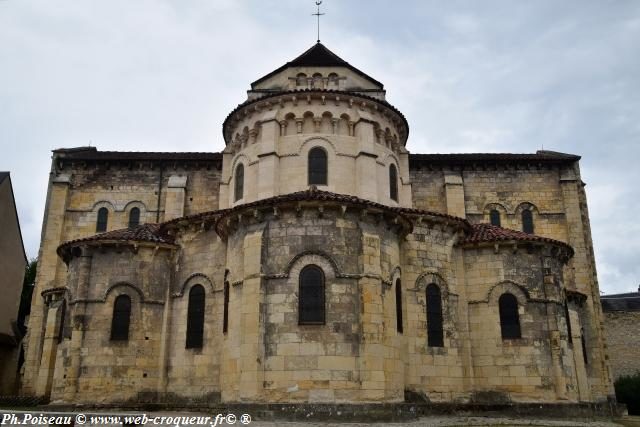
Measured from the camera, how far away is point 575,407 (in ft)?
59.7

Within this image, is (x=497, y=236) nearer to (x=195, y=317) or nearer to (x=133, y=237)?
(x=195, y=317)

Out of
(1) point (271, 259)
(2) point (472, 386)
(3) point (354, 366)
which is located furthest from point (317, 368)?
(2) point (472, 386)

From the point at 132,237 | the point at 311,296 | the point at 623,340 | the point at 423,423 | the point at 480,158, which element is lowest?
the point at 423,423

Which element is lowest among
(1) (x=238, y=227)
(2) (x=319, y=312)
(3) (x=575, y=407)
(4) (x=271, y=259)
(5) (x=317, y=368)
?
(3) (x=575, y=407)

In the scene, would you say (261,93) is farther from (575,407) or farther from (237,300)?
(575,407)

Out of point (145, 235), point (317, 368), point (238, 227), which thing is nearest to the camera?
point (317, 368)

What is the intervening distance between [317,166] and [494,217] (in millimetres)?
11853

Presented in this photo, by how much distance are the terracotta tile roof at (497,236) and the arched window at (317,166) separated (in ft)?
18.2

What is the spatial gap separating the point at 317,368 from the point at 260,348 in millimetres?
1622

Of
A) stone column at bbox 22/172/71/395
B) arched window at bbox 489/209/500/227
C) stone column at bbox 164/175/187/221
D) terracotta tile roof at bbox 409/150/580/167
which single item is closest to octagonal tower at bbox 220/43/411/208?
stone column at bbox 164/175/187/221

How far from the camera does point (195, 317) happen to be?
63.5 feet

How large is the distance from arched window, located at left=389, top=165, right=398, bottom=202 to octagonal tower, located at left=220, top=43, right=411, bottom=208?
4cm

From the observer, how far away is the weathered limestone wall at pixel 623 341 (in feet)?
107

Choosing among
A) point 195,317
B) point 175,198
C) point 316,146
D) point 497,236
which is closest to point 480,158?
point 497,236
